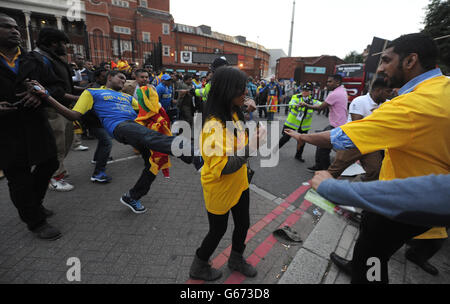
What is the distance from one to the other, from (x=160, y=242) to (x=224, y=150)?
1.80 meters

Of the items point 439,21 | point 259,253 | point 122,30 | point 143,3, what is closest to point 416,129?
point 259,253

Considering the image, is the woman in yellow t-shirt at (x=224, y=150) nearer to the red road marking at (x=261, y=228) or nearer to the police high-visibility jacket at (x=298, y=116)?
the red road marking at (x=261, y=228)

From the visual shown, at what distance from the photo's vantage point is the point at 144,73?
4.34 m

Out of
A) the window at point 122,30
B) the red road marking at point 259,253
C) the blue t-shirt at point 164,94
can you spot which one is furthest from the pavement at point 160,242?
the window at point 122,30

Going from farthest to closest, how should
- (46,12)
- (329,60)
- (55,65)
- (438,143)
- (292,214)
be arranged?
(329,60) → (46,12) → (292,214) → (55,65) → (438,143)

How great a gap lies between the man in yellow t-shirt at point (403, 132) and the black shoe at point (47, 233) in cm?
319

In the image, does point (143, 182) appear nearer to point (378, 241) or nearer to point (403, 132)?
point (378, 241)

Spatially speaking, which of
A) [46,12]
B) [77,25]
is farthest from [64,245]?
[77,25]

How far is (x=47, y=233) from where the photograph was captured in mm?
2598

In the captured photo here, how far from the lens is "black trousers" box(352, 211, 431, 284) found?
4.78 ft

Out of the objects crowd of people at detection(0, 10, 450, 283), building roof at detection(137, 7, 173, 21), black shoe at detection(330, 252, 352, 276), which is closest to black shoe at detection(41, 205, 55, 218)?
crowd of people at detection(0, 10, 450, 283)
